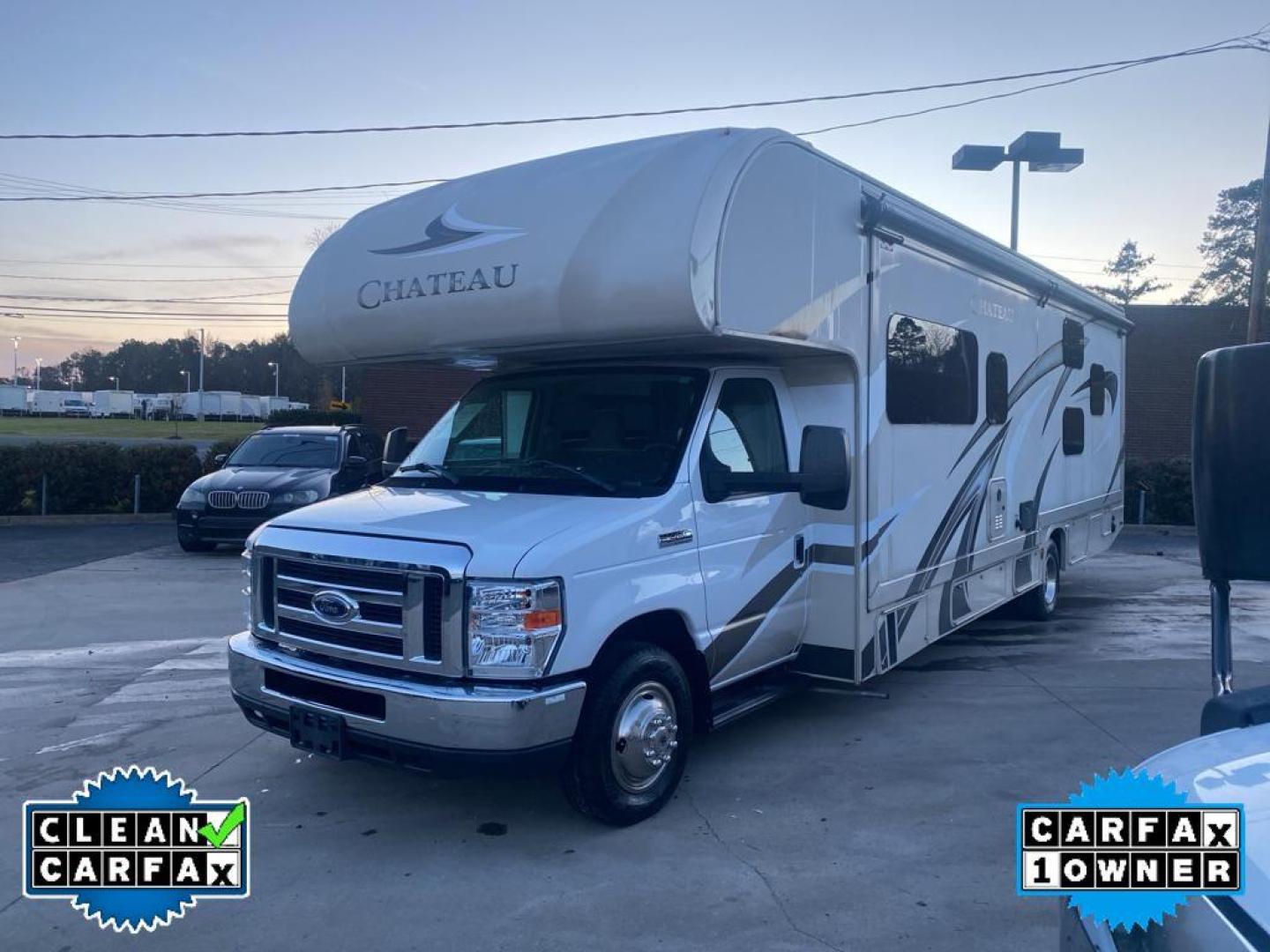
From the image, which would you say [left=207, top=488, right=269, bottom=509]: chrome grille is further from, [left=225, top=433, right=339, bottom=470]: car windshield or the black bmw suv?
[left=225, top=433, right=339, bottom=470]: car windshield

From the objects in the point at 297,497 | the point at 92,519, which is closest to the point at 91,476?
the point at 92,519

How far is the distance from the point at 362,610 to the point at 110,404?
112444mm

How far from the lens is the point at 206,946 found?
3848 mm

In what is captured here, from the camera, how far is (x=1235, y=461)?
2.36 meters

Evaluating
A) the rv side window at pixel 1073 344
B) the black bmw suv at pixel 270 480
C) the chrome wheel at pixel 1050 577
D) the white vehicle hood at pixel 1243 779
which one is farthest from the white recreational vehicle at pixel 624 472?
the black bmw suv at pixel 270 480

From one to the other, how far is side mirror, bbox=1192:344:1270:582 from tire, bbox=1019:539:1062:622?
768 cm

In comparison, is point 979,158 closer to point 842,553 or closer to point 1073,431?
point 1073,431

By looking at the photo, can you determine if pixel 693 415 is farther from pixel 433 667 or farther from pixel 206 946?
pixel 206 946

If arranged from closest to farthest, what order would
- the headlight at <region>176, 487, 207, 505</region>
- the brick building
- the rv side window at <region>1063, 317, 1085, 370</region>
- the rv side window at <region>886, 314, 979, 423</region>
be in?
the rv side window at <region>886, 314, 979, 423</region>, the rv side window at <region>1063, 317, 1085, 370</region>, the headlight at <region>176, 487, 207, 505</region>, the brick building

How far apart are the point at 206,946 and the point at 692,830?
2.15m

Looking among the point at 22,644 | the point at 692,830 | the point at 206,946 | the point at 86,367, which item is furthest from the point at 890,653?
the point at 86,367

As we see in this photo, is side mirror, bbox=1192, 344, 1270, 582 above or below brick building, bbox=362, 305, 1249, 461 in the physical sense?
below

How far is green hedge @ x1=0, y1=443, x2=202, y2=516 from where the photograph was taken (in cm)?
1752

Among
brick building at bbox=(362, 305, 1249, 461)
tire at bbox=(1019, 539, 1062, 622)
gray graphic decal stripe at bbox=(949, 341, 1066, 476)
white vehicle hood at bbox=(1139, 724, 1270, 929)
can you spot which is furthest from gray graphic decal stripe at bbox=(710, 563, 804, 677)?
brick building at bbox=(362, 305, 1249, 461)
